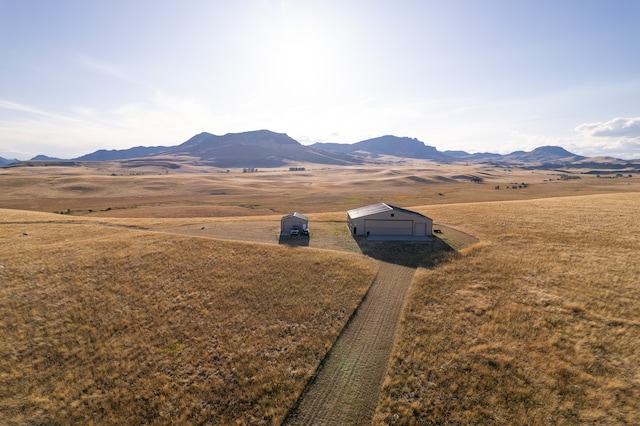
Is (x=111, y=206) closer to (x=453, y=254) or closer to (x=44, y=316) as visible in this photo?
(x=44, y=316)

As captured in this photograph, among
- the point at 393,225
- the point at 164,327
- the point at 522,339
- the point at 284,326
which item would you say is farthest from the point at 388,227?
the point at 164,327

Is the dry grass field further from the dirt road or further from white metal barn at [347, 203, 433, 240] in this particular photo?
white metal barn at [347, 203, 433, 240]

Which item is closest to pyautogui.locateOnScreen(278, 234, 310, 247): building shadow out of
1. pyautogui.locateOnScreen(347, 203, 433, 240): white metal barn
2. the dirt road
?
pyautogui.locateOnScreen(347, 203, 433, 240): white metal barn

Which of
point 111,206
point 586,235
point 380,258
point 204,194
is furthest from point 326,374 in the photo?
point 204,194

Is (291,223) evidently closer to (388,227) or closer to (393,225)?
(388,227)

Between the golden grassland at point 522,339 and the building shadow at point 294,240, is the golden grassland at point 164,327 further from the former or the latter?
the golden grassland at point 522,339

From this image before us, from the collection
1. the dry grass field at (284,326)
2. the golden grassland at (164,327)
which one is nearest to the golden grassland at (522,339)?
the dry grass field at (284,326)
